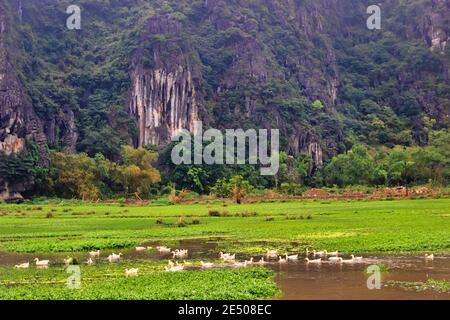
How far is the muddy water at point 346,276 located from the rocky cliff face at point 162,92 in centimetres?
11215

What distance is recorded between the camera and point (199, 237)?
36281mm

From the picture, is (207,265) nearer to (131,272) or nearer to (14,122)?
(131,272)

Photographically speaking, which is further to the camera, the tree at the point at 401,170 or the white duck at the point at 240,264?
the tree at the point at 401,170

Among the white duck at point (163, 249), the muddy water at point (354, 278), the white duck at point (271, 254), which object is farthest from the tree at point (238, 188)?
the muddy water at point (354, 278)

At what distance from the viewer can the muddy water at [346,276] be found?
1830 centimetres

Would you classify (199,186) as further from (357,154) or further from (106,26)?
(106,26)

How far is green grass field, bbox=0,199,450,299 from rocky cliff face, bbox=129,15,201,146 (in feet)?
268

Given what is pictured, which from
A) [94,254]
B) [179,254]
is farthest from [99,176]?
[179,254]

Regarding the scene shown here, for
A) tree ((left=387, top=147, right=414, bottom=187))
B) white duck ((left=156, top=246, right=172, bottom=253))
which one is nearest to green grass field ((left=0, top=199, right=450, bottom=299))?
white duck ((left=156, top=246, right=172, bottom=253))

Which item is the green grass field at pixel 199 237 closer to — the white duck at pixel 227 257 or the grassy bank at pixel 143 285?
the grassy bank at pixel 143 285

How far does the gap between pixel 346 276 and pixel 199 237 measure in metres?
15.8

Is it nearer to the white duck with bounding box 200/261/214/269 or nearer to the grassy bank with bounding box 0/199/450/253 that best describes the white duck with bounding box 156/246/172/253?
the grassy bank with bounding box 0/199/450/253

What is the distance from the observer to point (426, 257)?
958 inches
